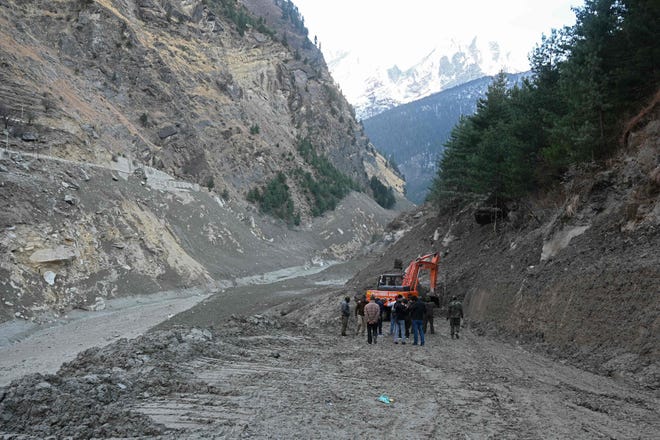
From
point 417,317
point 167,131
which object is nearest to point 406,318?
point 417,317

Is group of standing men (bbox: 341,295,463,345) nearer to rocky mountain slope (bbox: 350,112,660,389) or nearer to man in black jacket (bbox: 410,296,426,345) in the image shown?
man in black jacket (bbox: 410,296,426,345)

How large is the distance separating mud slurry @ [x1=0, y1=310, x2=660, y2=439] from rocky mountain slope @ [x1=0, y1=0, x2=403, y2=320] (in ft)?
56.9

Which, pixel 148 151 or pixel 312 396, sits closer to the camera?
pixel 312 396

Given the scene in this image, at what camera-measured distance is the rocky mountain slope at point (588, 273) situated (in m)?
10.6

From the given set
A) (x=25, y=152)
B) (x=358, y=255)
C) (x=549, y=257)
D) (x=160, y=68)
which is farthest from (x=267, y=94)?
(x=549, y=257)

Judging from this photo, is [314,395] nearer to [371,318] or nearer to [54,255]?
[371,318]

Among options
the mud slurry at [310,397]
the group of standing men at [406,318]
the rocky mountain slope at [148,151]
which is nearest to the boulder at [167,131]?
the rocky mountain slope at [148,151]

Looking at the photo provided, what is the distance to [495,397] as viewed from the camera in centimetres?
857

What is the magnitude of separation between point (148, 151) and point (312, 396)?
52291mm

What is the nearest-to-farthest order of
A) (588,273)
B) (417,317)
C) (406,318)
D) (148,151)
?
(588,273) < (417,317) < (406,318) < (148,151)

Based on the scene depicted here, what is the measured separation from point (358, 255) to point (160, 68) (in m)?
37.5

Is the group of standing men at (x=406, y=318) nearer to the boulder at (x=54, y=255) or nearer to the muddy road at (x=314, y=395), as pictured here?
the muddy road at (x=314, y=395)

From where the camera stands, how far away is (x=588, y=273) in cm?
1280

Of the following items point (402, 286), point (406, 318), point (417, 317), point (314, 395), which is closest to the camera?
point (314, 395)
